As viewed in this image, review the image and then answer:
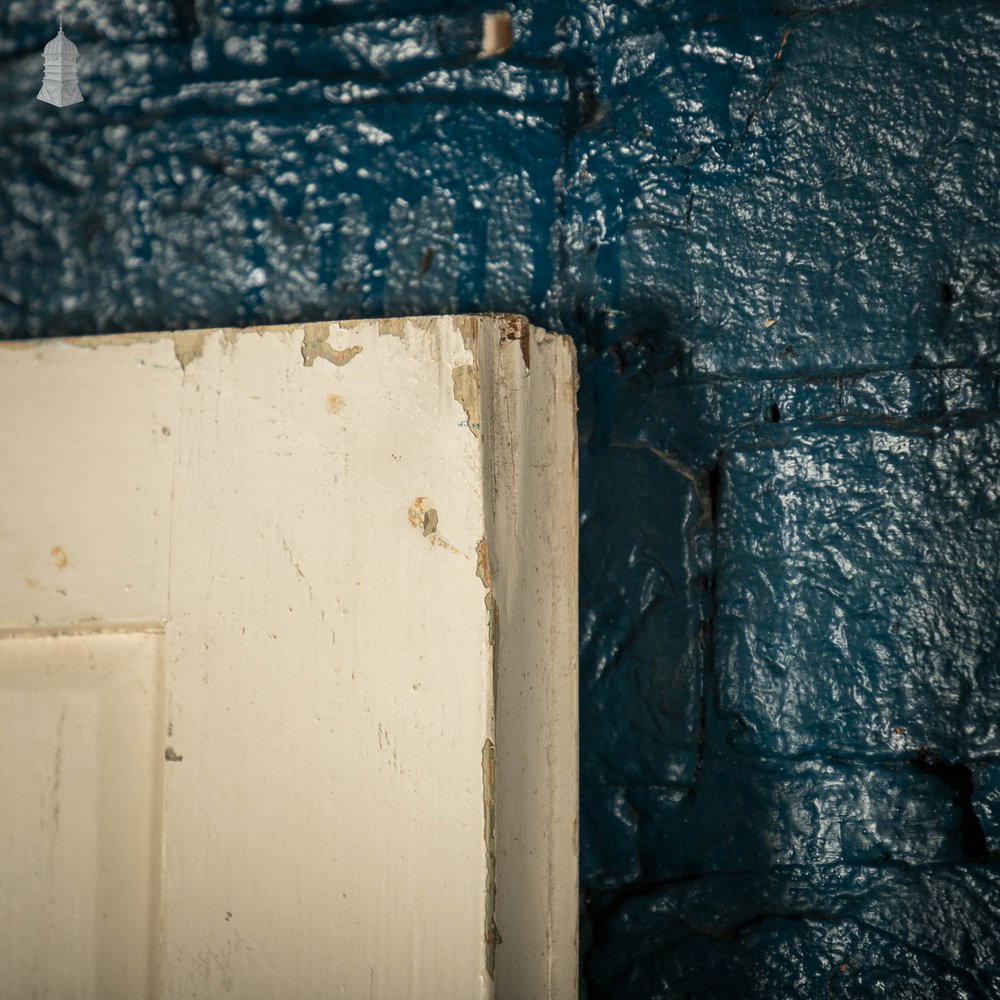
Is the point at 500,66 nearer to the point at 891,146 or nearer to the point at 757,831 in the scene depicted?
the point at 891,146

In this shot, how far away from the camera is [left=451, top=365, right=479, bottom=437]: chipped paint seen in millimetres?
753

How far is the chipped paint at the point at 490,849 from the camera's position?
724 mm

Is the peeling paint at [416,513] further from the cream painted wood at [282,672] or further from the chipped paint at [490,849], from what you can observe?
the chipped paint at [490,849]

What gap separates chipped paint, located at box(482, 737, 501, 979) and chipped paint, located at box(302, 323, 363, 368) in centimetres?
32

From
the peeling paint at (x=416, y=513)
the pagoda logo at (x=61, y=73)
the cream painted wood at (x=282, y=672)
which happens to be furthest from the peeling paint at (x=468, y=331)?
the pagoda logo at (x=61, y=73)

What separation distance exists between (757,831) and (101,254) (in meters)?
0.87

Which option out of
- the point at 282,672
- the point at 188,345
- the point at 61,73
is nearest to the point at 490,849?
the point at 282,672

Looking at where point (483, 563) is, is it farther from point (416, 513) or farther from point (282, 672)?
point (282, 672)

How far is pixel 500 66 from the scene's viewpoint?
99 centimetres

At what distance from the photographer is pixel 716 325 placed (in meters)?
0.94

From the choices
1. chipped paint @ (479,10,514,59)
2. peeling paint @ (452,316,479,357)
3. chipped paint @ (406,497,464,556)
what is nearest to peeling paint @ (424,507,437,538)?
chipped paint @ (406,497,464,556)

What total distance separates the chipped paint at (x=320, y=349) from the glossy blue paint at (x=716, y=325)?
20cm

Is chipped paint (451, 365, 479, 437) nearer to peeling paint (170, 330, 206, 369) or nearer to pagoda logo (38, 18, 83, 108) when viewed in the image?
peeling paint (170, 330, 206, 369)

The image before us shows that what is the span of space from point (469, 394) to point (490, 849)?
343 mm
